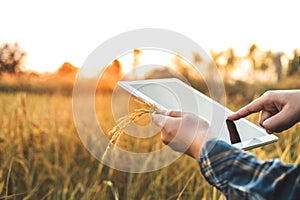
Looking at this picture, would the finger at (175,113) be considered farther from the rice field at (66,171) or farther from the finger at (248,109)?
the rice field at (66,171)

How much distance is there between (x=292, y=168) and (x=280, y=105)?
331 millimetres

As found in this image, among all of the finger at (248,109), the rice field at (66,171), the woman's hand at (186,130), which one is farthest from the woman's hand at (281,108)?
the rice field at (66,171)

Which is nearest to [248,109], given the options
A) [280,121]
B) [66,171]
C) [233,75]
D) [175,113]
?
[280,121]

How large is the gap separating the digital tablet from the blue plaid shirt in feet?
0.47

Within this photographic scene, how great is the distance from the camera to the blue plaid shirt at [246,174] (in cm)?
57

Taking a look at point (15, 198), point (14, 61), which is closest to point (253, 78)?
point (14, 61)

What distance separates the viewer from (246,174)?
1.94 ft

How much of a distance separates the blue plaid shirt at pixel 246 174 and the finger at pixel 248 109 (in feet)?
0.62

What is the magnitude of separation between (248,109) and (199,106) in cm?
10

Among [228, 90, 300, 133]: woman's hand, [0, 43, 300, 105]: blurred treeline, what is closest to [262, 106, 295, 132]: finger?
[228, 90, 300, 133]: woman's hand

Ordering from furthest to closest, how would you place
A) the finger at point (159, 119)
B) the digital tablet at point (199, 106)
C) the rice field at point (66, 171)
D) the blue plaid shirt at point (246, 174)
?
the rice field at point (66, 171)
the digital tablet at point (199, 106)
the finger at point (159, 119)
the blue plaid shirt at point (246, 174)

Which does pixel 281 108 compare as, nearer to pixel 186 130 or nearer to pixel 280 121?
pixel 280 121

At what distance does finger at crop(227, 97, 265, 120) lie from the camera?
81cm

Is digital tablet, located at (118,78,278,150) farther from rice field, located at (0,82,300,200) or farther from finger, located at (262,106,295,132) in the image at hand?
rice field, located at (0,82,300,200)
